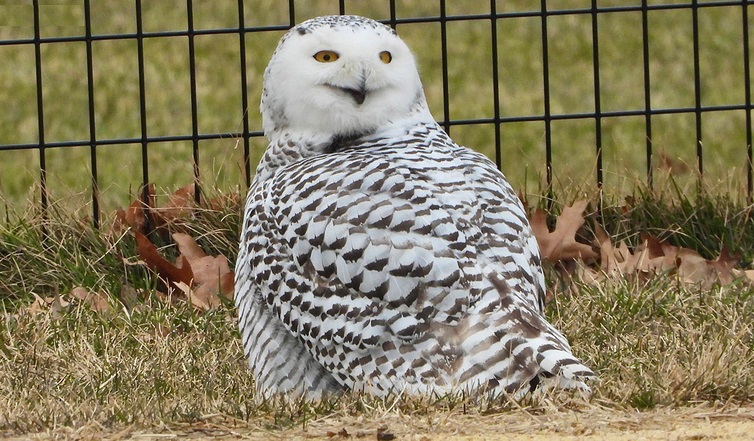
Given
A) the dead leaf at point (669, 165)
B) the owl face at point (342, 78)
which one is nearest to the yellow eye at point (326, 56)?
the owl face at point (342, 78)

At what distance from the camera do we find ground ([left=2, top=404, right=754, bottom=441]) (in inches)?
135

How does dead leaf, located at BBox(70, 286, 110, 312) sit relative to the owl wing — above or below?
below

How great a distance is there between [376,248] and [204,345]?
1.13 meters

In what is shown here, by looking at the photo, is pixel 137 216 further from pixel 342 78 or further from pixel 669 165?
pixel 669 165

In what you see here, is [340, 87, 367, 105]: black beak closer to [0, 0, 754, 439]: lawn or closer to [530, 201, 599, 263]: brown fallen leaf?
[0, 0, 754, 439]: lawn

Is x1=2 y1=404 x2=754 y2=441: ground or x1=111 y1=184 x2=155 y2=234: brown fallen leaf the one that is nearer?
x1=2 y1=404 x2=754 y2=441: ground

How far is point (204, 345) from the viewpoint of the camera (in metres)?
4.78

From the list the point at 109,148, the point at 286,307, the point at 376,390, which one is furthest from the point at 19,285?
the point at 109,148

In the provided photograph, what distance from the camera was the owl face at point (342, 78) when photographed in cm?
428

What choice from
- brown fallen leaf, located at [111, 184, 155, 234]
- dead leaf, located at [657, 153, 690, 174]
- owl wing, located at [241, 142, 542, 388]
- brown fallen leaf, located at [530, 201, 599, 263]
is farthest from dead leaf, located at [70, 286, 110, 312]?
dead leaf, located at [657, 153, 690, 174]

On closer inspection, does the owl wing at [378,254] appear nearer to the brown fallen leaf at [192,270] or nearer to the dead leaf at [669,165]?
the brown fallen leaf at [192,270]

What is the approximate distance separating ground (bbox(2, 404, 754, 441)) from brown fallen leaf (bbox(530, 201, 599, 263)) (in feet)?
6.03

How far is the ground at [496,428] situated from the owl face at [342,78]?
1.10 m

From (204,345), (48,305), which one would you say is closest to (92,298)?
(48,305)
